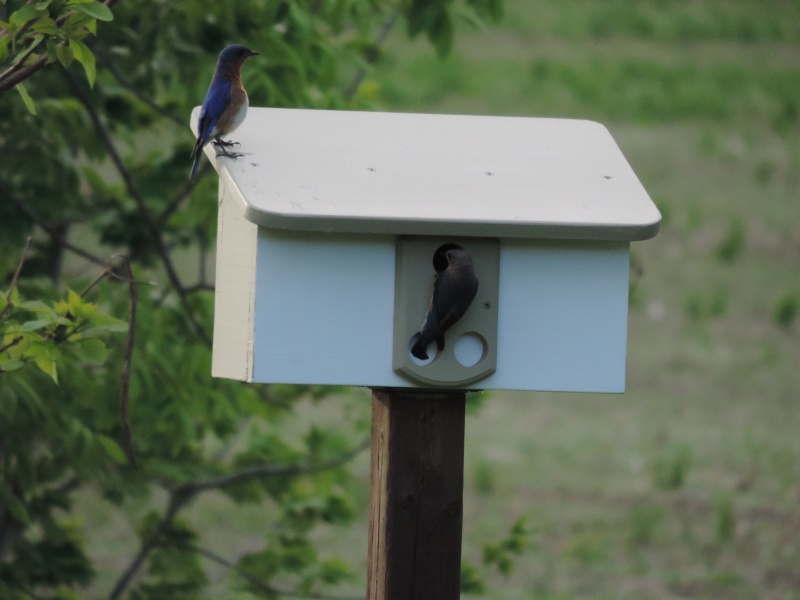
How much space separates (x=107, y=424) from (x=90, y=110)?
873 mm

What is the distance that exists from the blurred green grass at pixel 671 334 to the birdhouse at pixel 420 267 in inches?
46.0

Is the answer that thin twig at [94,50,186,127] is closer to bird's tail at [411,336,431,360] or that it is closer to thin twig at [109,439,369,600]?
thin twig at [109,439,369,600]

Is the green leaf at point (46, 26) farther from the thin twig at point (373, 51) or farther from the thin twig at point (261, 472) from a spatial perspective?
the thin twig at point (261, 472)

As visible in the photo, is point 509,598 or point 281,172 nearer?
point 281,172

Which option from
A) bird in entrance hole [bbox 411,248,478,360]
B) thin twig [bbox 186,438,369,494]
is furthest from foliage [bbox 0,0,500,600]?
bird in entrance hole [bbox 411,248,478,360]

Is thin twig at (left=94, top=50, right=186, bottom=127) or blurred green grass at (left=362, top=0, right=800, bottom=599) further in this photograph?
blurred green grass at (left=362, top=0, right=800, bottom=599)

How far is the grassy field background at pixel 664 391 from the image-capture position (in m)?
6.23

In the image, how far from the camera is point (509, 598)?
5.86m

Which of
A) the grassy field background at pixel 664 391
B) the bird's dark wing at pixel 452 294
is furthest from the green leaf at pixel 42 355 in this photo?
the grassy field background at pixel 664 391

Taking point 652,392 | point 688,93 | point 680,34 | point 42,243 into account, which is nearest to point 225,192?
point 42,243

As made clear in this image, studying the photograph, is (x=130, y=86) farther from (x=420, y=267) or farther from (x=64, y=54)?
(x=420, y=267)

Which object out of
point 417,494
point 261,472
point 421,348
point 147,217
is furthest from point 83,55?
point 261,472

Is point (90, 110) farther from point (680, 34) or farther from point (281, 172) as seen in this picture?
point (680, 34)

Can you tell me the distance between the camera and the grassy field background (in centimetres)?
623
